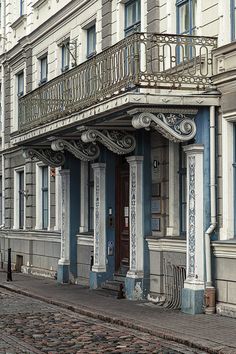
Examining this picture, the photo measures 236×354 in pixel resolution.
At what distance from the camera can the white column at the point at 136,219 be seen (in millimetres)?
15250

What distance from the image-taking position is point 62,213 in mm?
20078

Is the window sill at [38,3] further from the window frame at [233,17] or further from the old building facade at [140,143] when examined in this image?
the window frame at [233,17]

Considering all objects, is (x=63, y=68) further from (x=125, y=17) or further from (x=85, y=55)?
(x=125, y=17)

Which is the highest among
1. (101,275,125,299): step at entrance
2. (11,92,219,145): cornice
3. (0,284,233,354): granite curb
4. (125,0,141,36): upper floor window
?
(125,0,141,36): upper floor window

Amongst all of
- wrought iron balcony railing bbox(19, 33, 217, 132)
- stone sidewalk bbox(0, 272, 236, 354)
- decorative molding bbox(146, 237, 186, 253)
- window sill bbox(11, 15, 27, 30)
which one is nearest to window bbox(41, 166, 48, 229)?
stone sidewalk bbox(0, 272, 236, 354)

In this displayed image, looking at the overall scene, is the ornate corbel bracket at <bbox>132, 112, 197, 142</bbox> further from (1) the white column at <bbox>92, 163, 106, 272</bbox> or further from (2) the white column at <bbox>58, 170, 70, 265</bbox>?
(2) the white column at <bbox>58, 170, 70, 265</bbox>

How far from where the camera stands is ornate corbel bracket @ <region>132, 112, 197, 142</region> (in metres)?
13.0

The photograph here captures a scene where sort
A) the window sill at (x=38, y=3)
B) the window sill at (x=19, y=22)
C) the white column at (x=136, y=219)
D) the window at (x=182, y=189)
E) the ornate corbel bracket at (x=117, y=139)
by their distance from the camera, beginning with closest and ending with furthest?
the window at (x=182, y=189) → the white column at (x=136, y=219) → the ornate corbel bracket at (x=117, y=139) → the window sill at (x=38, y=3) → the window sill at (x=19, y=22)

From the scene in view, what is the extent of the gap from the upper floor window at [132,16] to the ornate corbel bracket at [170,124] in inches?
145

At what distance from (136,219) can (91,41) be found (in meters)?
6.19

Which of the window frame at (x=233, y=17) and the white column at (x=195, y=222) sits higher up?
the window frame at (x=233, y=17)

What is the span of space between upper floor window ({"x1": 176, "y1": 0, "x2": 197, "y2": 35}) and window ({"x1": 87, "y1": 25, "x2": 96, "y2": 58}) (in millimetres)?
4926

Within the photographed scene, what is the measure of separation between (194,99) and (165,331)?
406 centimetres

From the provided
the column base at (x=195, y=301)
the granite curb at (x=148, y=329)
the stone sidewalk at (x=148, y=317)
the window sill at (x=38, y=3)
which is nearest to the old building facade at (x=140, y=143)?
the column base at (x=195, y=301)
